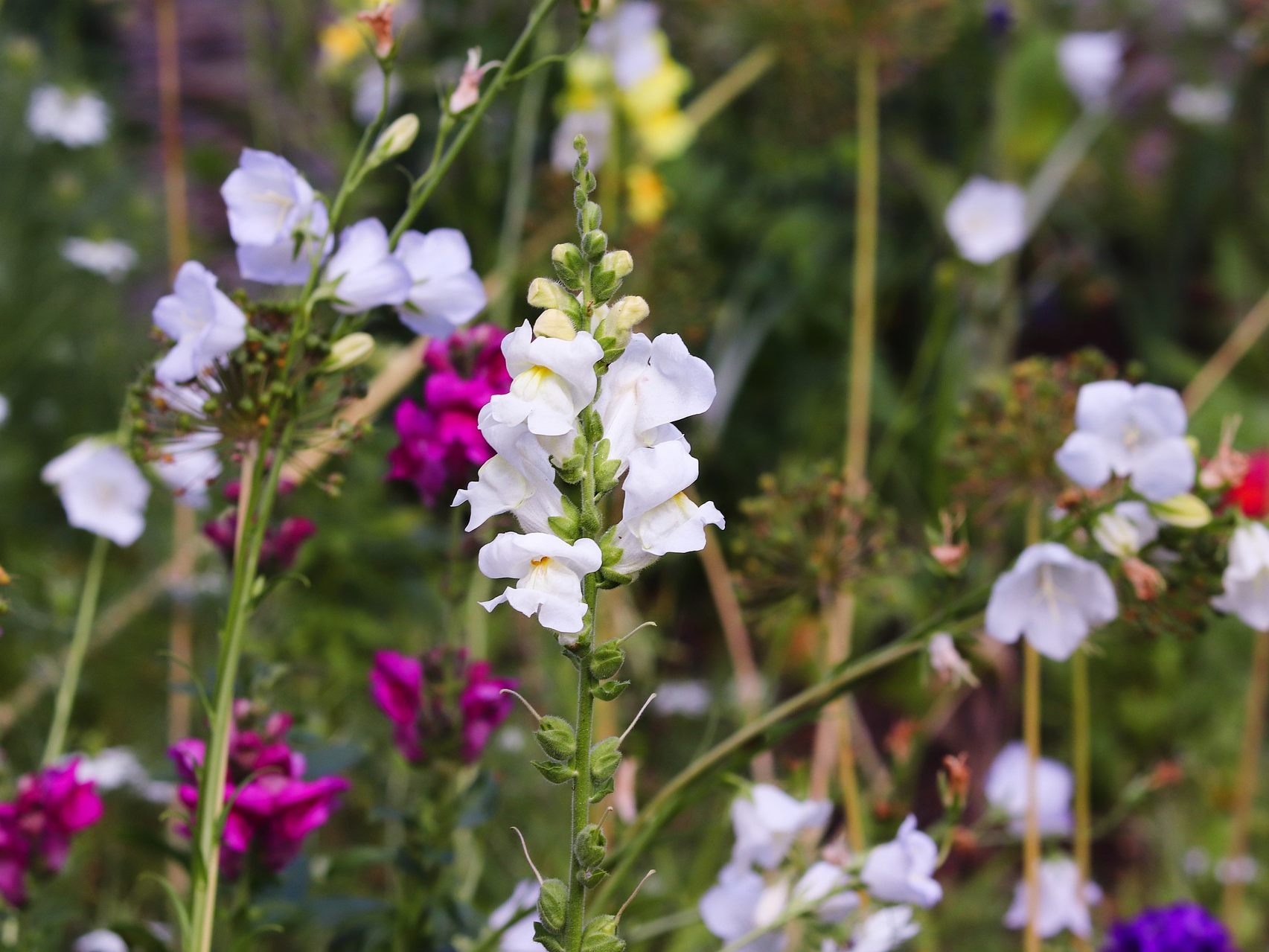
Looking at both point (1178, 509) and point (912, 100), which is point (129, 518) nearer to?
point (1178, 509)

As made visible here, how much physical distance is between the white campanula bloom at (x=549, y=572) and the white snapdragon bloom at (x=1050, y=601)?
19.1 inches

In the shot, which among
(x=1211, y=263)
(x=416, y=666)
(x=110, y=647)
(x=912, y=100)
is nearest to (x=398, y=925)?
(x=416, y=666)

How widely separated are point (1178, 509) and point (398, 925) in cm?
77

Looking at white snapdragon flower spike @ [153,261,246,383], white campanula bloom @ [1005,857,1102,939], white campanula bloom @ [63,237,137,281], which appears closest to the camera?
white snapdragon flower spike @ [153,261,246,383]

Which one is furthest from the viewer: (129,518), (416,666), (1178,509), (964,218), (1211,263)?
(1211,263)

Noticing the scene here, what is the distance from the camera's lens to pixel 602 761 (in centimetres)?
74

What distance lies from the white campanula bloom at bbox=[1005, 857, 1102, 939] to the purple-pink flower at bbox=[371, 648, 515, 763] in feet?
2.18

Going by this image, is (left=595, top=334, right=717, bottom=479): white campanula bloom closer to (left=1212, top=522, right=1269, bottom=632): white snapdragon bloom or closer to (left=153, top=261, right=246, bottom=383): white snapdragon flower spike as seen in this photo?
(left=153, top=261, right=246, bottom=383): white snapdragon flower spike

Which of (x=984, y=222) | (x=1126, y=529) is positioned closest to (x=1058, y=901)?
(x=1126, y=529)

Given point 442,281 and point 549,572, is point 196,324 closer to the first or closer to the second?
point 442,281

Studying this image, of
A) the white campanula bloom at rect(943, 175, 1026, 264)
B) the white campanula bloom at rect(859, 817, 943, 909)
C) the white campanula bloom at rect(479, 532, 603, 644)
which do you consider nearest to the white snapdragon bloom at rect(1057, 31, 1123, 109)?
the white campanula bloom at rect(943, 175, 1026, 264)

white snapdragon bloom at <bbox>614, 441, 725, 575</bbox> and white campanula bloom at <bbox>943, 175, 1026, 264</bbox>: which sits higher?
white campanula bloom at <bbox>943, 175, 1026, 264</bbox>

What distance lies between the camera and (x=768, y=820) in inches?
43.8

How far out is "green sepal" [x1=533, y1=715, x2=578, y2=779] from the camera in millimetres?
732
